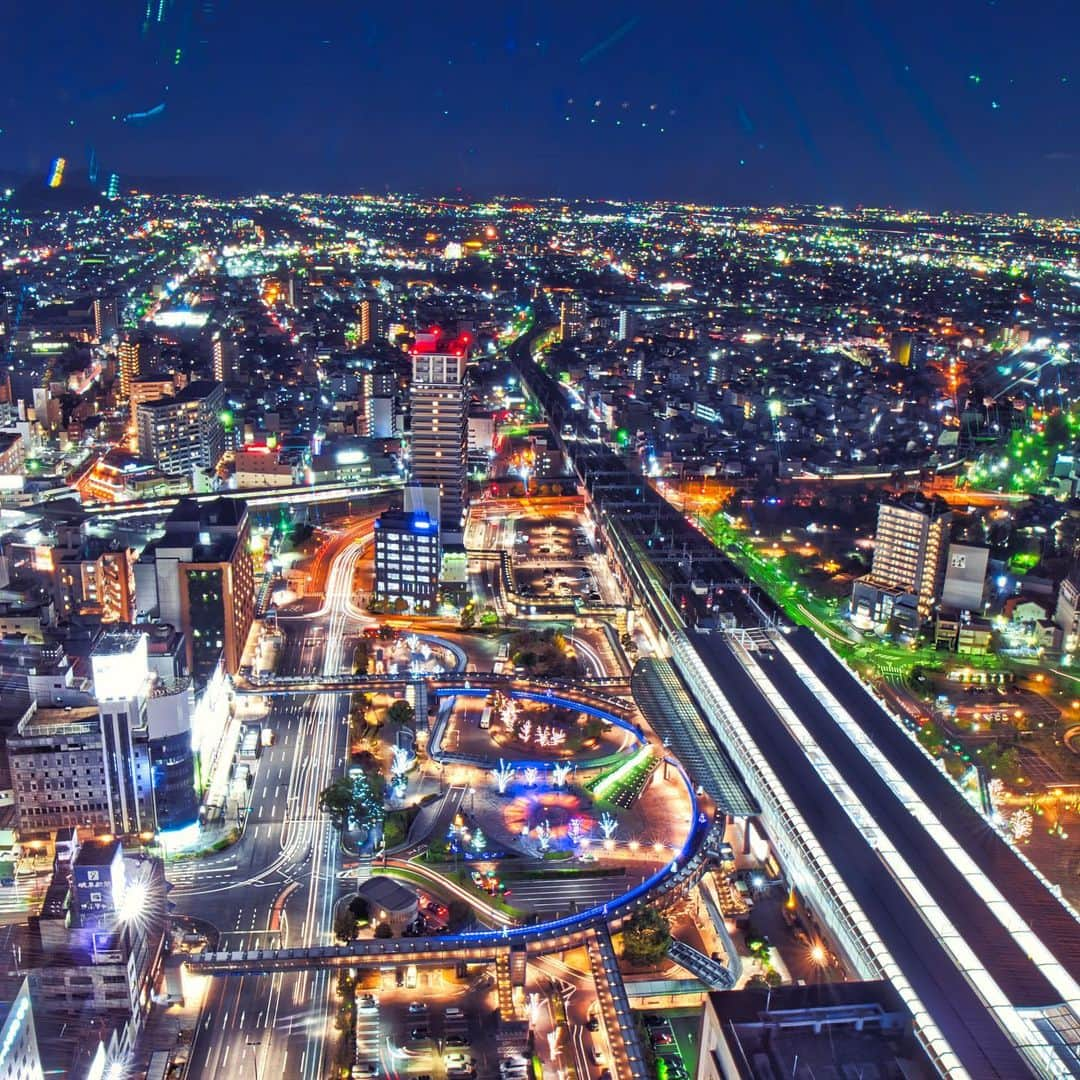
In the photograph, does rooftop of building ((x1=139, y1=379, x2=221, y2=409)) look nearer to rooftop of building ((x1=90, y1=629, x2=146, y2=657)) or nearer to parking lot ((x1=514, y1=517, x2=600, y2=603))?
parking lot ((x1=514, y1=517, x2=600, y2=603))

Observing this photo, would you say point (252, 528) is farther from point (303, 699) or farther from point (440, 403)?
point (303, 699)

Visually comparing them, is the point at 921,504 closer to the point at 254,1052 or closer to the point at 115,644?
the point at 115,644

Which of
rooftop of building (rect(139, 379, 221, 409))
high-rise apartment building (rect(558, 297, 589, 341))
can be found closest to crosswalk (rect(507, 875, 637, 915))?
Result: rooftop of building (rect(139, 379, 221, 409))

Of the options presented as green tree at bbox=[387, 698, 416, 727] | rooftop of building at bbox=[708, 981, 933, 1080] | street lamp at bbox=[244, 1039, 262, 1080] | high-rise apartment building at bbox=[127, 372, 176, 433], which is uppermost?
high-rise apartment building at bbox=[127, 372, 176, 433]

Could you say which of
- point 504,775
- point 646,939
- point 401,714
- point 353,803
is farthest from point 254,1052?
point 401,714

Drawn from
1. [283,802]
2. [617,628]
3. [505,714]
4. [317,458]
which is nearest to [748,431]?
[317,458]
